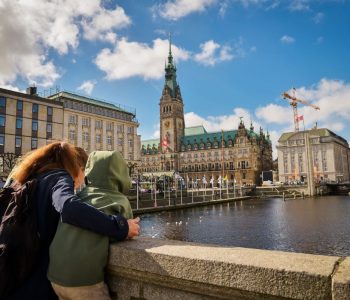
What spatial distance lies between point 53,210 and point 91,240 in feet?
1.56

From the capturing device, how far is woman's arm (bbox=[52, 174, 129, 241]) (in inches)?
107

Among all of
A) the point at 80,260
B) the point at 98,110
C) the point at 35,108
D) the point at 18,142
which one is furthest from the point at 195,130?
the point at 80,260

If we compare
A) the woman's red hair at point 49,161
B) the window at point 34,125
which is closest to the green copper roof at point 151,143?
the window at point 34,125

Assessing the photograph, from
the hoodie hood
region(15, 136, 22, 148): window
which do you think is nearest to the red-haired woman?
the hoodie hood

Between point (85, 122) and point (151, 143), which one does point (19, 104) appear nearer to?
point (85, 122)

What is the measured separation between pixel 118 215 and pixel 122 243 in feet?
1.27

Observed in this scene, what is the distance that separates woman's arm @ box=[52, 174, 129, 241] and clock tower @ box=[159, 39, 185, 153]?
4981 inches

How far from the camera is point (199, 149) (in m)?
131

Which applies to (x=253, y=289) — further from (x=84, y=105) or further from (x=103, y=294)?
(x=84, y=105)

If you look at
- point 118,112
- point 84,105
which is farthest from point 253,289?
point 118,112

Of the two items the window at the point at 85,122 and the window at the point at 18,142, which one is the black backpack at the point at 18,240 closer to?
the window at the point at 18,142

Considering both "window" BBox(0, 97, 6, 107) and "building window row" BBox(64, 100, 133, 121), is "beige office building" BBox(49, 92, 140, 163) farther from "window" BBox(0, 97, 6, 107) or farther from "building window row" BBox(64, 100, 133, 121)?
"window" BBox(0, 97, 6, 107)

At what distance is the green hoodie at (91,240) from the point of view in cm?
276

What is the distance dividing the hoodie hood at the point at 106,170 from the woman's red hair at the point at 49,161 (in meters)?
0.27
